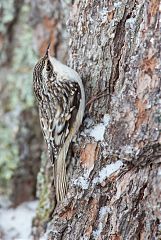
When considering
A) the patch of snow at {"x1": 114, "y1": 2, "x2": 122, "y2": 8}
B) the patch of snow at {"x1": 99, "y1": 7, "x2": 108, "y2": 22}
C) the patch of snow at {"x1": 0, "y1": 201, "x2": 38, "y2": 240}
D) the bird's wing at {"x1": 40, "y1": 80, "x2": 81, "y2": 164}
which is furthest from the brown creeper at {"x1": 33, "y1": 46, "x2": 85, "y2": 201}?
the patch of snow at {"x1": 0, "y1": 201, "x2": 38, "y2": 240}

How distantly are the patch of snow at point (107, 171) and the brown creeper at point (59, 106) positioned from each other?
376mm

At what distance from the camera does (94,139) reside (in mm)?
3029

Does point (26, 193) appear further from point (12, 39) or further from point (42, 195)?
point (12, 39)

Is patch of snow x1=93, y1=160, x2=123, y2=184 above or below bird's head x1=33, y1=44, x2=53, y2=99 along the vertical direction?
below

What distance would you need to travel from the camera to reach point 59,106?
3215 mm

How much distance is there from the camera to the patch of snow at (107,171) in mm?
2776

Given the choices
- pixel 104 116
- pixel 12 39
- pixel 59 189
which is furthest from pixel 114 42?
pixel 12 39

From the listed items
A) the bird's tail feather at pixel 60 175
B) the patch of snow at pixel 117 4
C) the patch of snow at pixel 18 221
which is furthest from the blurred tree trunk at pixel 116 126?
the patch of snow at pixel 18 221

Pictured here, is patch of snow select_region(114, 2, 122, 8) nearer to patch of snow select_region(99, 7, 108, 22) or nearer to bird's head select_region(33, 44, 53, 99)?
patch of snow select_region(99, 7, 108, 22)

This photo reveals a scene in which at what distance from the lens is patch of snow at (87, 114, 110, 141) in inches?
118

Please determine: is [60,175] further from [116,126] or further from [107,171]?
[116,126]

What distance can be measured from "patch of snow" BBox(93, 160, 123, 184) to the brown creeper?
0.38 metres

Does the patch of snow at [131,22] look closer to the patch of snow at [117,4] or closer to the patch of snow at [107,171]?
the patch of snow at [117,4]

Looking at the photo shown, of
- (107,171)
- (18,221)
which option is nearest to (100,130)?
(107,171)
